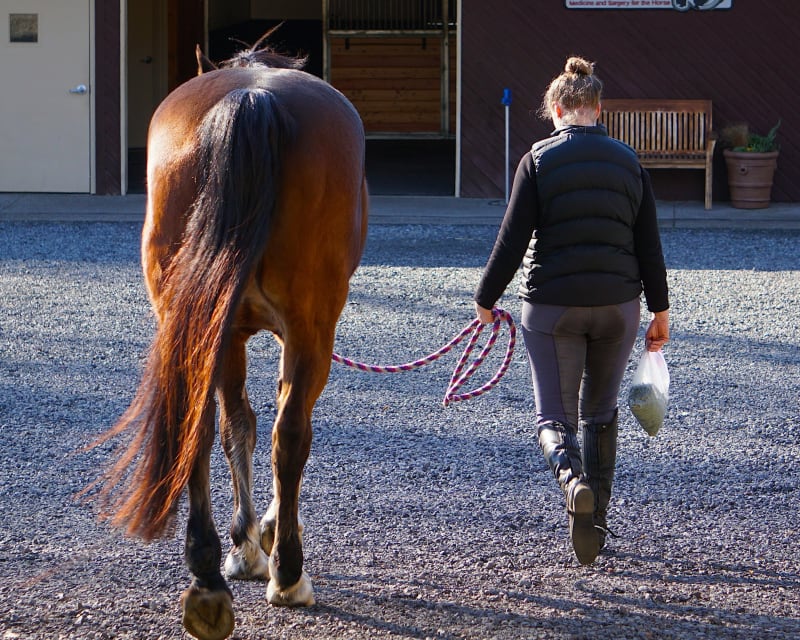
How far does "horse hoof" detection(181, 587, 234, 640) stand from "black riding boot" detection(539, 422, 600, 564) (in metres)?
1.11

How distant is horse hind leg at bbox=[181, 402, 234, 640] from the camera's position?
3.21 metres

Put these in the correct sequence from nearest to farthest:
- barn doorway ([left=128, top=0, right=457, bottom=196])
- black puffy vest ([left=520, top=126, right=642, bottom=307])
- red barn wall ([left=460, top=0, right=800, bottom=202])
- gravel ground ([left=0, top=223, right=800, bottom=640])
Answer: gravel ground ([left=0, top=223, right=800, bottom=640]) < black puffy vest ([left=520, top=126, right=642, bottom=307]) < red barn wall ([left=460, top=0, right=800, bottom=202]) < barn doorway ([left=128, top=0, right=457, bottom=196])

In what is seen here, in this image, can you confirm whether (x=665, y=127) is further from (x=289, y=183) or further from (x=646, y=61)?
(x=289, y=183)

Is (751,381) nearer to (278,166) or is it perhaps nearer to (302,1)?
(278,166)

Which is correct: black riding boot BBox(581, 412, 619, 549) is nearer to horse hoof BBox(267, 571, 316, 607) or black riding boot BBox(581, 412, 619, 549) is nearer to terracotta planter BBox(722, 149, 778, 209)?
horse hoof BBox(267, 571, 316, 607)

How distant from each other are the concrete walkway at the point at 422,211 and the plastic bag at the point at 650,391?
26.9ft

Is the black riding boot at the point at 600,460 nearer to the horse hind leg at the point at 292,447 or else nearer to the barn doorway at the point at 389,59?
the horse hind leg at the point at 292,447

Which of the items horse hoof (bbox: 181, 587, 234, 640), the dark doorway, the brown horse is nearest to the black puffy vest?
the brown horse

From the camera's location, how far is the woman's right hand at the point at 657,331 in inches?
160

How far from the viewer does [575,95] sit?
3842 millimetres

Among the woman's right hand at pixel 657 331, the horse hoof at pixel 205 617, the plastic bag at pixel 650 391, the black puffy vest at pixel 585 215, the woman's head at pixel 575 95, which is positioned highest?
the woman's head at pixel 575 95

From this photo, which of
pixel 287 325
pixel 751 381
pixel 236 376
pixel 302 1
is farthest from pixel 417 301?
pixel 302 1

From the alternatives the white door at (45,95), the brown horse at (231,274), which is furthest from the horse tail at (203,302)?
the white door at (45,95)

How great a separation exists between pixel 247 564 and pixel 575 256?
1.51 m
